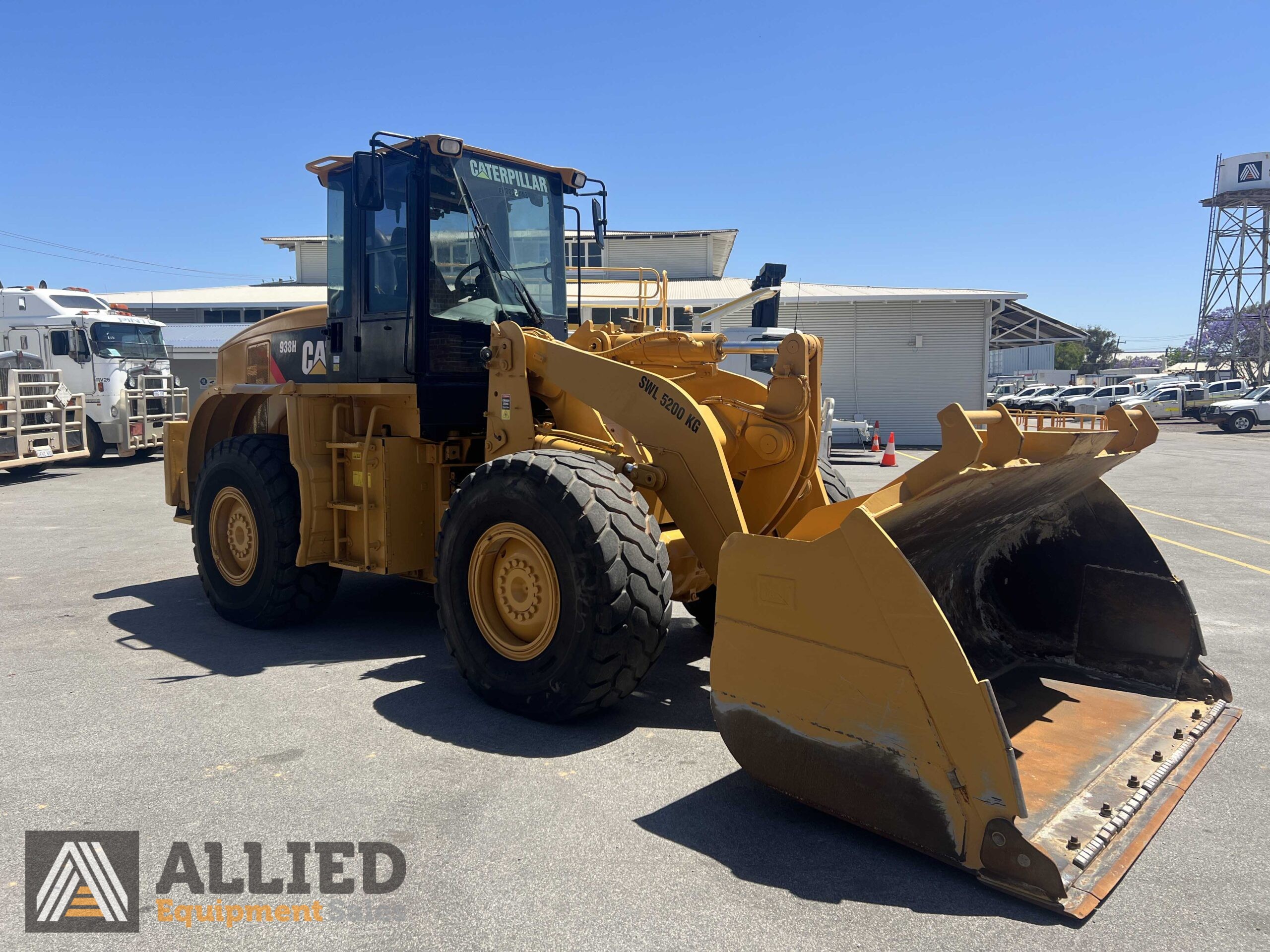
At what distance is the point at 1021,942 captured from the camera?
2.92 m

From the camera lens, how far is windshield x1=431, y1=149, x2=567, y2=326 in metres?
6.14

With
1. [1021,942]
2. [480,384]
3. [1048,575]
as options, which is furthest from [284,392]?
[1021,942]

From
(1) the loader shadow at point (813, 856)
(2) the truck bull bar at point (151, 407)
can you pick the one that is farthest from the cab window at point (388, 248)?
(2) the truck bull bar at point (151, 407)

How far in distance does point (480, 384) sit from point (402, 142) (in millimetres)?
1632

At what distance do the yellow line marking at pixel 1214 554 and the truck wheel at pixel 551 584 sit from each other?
6.59 meters

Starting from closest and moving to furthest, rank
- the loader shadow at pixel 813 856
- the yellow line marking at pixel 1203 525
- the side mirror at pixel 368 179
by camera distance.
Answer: the loader shadow at pixel 813 856 < the side mirror at pixel 368 179 < the yellow line marking at pixel 1203 525

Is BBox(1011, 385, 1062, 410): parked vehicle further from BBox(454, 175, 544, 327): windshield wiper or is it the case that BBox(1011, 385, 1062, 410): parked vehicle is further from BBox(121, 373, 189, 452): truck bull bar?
BBox(454, 175, 544, 327): windshield wiper

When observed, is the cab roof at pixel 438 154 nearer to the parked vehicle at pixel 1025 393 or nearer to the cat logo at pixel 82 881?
the cat logo at pixel 82 881

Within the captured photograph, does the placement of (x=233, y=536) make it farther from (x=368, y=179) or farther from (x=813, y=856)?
(x=813, y=856)

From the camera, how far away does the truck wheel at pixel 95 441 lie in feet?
64.8

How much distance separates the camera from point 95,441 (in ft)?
65.3

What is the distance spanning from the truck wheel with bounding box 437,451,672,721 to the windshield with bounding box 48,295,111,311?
1964 cm

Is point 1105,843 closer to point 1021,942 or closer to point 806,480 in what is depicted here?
point 1021,942

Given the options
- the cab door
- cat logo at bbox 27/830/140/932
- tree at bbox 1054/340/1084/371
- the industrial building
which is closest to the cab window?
the cab door
